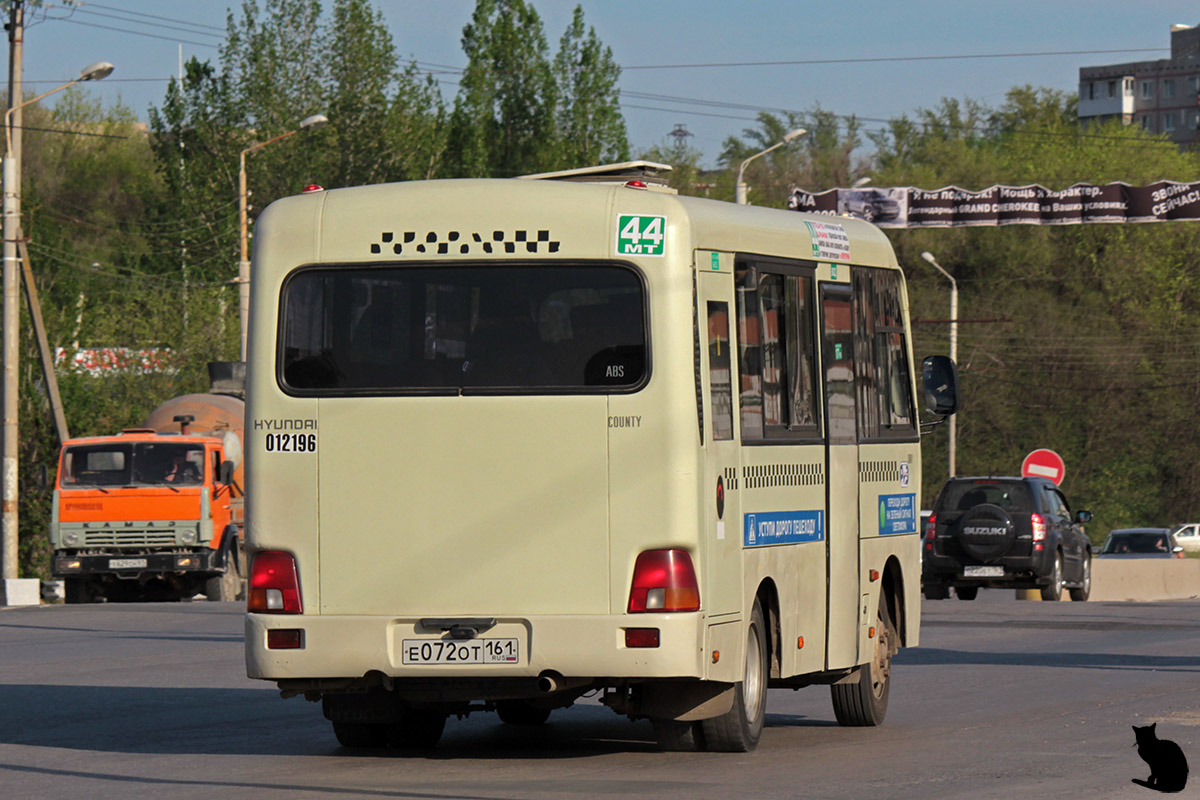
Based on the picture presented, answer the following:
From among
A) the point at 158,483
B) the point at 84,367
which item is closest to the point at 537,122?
the point at 84,367

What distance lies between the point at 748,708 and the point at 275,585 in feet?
8.41

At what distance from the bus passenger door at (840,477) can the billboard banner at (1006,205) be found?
3006cm

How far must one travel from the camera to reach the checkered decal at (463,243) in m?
10.7

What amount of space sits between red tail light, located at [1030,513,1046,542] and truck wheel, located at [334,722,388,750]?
68.4ft

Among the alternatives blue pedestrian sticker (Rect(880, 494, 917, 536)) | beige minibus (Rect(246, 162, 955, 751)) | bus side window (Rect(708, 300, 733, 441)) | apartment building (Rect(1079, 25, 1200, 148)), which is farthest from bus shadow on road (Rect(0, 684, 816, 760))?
apartment building (Rect(1079, 25, 1200, 148))

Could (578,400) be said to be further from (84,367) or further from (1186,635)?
(84,367)

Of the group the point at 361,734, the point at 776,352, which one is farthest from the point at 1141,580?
the point at 361,734

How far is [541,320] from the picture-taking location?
10.6 metres

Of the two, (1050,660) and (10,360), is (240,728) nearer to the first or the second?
(1050,660)

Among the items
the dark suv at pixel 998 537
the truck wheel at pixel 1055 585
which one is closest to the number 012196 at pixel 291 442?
the dark suv at pixel 998 537

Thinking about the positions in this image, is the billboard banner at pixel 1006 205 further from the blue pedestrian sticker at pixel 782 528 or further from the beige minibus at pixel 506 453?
the beige minibus at pixel 506 453

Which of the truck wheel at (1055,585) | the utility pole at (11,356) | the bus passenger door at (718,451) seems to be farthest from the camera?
the utility pole at (11,356)

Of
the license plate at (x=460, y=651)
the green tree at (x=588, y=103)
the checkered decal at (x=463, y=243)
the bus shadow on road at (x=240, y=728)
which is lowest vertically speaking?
the bus shadow on road at (x=240, y=728)

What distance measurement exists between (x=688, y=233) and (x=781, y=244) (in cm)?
151
